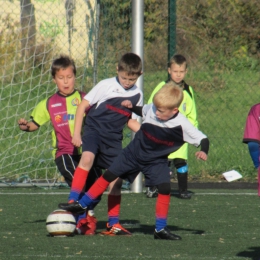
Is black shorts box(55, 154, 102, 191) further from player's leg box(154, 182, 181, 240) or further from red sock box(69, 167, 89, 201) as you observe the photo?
player's leg box(154, 182, 181, 240)

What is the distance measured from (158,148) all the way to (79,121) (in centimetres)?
76

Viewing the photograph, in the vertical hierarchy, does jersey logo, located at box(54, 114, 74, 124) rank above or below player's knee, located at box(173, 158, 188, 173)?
above

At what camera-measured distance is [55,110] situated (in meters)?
6.67

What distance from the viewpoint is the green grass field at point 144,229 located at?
519cm

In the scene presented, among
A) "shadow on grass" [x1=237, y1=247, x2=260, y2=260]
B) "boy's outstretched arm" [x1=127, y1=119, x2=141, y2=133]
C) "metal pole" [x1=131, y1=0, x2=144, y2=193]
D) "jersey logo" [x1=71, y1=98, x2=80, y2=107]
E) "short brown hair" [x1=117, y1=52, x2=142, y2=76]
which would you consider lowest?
"shadow on grass" [x1=237, y1=247, x2=260, y2=260]

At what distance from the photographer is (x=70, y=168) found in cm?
650

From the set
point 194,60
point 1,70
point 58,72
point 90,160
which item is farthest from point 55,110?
point 194,60

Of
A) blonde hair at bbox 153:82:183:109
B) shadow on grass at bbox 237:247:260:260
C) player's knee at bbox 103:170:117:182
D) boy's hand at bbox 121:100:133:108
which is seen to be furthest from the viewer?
boy's hand at bbox 121:100:133:108

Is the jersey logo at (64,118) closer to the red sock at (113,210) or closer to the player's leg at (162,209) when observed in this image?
the red sock at (113,210)

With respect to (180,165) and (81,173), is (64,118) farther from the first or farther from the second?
(180,165)

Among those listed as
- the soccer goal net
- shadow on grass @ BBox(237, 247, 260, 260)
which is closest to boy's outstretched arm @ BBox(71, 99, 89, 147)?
shadow on grass @ BBox(237, 247, 260, 260)

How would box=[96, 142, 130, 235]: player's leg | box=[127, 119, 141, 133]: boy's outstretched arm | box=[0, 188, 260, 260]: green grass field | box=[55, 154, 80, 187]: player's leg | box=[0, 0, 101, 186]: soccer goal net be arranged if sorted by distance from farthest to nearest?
1. box=[0, 0, 101, 186]: soccer goal net
2. box=[55, 154, 80, 187]: player's leg
3. box=[127, 119, 141, 133]: boy's outstretched arm
4. box=[96, 142, 130, 235]: player's leg
5. box=[0, 188, 260, 260]: green grass field

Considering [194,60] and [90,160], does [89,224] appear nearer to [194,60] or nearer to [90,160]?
[90,160]

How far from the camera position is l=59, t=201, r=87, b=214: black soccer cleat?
587cm
